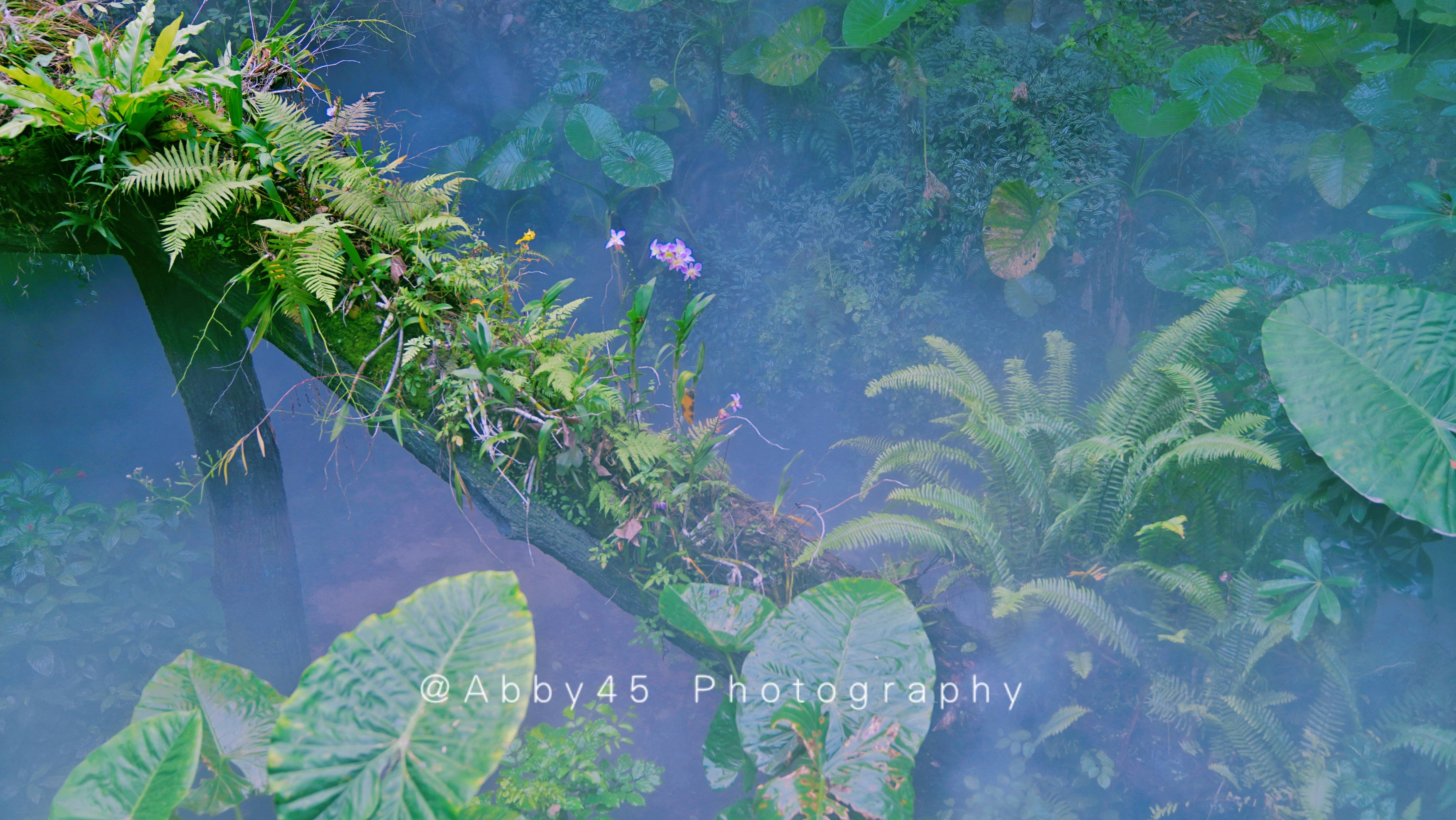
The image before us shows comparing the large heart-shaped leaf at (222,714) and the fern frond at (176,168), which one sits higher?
the fern frond at (176,168)

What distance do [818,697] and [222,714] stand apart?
161cm

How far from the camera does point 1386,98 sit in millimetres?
2783

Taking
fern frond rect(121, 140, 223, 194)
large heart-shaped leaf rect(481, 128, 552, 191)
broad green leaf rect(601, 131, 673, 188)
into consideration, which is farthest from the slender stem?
fern frond rect(121, 140, 223, 194)

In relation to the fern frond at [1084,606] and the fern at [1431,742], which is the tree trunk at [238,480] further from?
the fern at [1431,742]

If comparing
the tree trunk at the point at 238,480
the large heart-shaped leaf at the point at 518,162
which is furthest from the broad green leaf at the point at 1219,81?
the tree trunk at the point at 238,480

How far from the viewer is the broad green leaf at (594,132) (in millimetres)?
3945

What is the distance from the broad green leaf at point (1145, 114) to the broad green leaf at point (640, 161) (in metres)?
2.29

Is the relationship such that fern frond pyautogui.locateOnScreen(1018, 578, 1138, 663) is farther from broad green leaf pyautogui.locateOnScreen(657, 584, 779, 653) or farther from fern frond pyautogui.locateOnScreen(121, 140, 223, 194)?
fern frond pyautogui.locateOnScreen(121, 140, 223, 194)

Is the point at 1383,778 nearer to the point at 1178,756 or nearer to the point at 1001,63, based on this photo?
the point at 1178,756

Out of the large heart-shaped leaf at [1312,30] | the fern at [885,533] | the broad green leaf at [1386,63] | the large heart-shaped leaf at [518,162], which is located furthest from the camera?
the large heart-shaped leaf at [518,162]

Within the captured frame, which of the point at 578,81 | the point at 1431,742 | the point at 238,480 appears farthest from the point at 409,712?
the point at 578,81

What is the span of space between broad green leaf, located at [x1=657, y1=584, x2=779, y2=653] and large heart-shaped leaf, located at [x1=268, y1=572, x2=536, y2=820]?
18.1 inches

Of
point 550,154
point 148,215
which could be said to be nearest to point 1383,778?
point 148,215

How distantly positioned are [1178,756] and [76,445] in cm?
632
